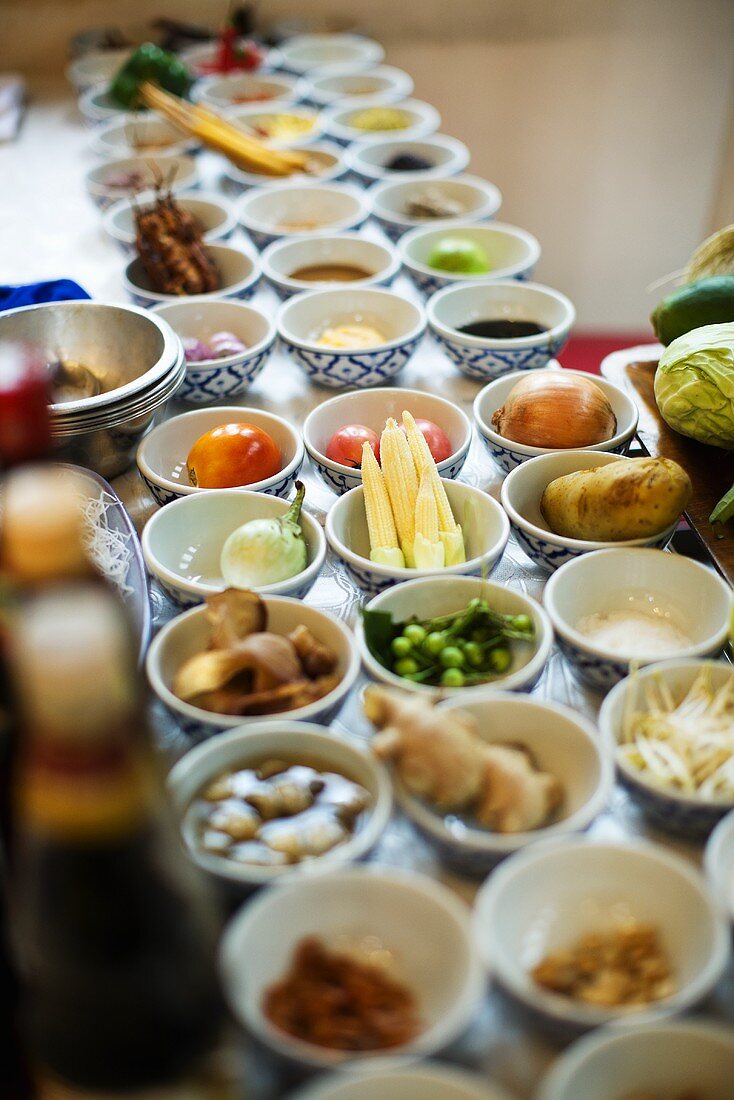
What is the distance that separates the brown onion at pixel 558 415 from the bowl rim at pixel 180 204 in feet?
3.17

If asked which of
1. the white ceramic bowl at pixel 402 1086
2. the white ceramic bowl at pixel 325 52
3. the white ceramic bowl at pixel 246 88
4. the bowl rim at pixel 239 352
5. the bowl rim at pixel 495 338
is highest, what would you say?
the white ceramic bowl at pixel 325 52

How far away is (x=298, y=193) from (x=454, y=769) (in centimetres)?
194

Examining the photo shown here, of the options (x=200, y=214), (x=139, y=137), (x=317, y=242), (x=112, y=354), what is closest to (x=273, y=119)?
(x=139, y=137)

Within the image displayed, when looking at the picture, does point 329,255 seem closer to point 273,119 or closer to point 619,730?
point 273,119

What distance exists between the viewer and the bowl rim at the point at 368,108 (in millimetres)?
2875

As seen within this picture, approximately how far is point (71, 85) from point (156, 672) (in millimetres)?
3028

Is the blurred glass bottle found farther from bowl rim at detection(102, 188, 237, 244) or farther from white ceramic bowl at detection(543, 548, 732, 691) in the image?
bowl rim at detection(102, 188, 237, 244)

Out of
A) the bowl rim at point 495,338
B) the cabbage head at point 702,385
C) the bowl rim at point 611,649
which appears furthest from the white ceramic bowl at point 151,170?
the bowl rim at point 611,649

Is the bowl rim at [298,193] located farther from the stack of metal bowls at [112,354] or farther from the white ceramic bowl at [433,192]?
the stack of metal bowls at [112,354]

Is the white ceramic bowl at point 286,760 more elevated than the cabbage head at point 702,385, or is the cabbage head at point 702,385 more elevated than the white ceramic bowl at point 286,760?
the cabbage head at point 702,385

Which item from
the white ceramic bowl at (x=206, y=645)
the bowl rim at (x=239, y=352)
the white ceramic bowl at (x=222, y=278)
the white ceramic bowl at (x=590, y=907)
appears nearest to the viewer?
the white ceramic bowl at (x=590, y=907)

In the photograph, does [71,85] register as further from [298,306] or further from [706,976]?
[706,976]

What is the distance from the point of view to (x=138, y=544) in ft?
4.59

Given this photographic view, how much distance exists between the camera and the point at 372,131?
293 centimetres
